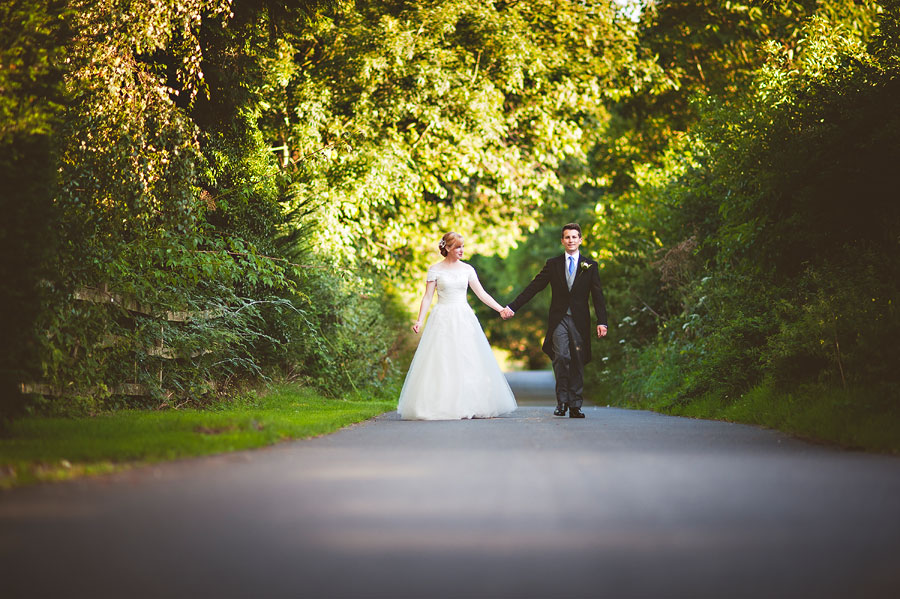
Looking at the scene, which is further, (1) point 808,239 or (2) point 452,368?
(2) point 452,368

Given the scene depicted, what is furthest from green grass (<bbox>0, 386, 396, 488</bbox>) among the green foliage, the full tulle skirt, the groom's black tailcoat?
the green foliage

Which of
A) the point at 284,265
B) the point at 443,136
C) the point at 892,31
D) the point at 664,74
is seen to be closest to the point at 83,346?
the point at 284,265

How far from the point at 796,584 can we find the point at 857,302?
25.9 ft

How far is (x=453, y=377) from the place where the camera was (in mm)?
15180

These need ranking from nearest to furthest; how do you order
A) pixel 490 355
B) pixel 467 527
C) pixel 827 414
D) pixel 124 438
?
pixel 467 527 → pixel 124 438 → pixel 827 414 → pixel 490 355

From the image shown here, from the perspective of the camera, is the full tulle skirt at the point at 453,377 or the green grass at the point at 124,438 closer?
the green grass at the point at 124,438

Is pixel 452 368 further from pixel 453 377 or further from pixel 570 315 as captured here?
pixel 570 315

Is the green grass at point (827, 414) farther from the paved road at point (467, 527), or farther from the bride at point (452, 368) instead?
the bride at point (452, 368)

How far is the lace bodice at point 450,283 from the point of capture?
1617cm

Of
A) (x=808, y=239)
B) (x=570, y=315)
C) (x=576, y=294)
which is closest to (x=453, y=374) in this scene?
(x=570, y=315)

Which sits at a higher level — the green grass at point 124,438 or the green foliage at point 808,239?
the green foliage at point 808,239

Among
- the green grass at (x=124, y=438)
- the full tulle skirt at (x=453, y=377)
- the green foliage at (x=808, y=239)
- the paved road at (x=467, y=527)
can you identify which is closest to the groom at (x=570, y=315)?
the full tulle skirt at (x=453, y=377)

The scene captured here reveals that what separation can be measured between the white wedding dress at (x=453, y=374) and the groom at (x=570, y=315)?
77 cm

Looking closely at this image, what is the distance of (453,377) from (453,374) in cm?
5
